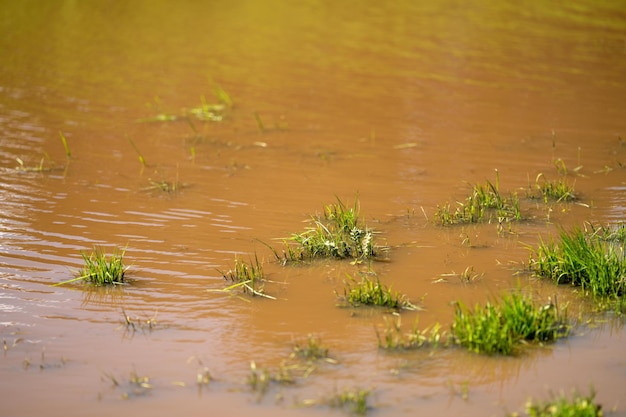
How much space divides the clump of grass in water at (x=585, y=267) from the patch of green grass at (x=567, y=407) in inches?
49.8

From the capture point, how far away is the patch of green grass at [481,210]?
6551mm

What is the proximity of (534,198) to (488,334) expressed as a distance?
3.08m

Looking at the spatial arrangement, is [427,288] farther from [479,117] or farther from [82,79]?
[82,79]

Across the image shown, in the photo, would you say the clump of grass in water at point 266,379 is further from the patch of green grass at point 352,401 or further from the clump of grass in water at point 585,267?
the clump of grass in water at point 585,267

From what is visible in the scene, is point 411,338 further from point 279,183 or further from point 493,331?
point 279,183

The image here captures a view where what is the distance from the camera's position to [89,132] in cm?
941

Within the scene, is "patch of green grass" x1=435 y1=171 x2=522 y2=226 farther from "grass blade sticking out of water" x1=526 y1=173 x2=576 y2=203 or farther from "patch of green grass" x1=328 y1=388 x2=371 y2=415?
"patch of green grass" x1=328 y1=388 x2=371 y2=415

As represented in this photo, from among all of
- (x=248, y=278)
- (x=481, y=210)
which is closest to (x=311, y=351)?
(x=248, y=278)

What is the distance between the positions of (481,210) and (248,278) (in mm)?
2159

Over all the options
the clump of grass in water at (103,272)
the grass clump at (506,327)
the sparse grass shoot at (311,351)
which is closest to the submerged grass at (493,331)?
the grass clump at (506,327)

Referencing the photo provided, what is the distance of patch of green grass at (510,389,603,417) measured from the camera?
361 centimetres

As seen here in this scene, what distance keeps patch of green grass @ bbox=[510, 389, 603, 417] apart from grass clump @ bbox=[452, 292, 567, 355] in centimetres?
48

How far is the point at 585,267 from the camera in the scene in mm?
5098

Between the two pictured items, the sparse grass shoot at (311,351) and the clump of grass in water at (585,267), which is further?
the clump of grass in water at (585,267)
